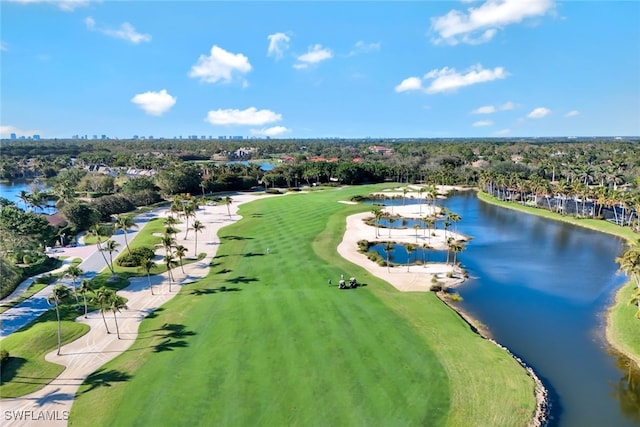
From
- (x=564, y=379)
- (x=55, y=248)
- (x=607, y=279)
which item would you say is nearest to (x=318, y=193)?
→ (x=55, y=248)

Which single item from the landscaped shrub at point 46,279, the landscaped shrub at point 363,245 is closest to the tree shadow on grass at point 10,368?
the landscaped shrub at point 46,279

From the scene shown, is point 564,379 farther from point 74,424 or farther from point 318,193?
point 318,193

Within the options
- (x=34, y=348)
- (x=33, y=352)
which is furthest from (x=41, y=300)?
(x=33, y=352)

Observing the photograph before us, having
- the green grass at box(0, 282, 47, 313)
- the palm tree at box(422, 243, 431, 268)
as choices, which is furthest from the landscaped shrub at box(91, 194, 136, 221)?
the palm tree at box(422, 243, 431, 268)

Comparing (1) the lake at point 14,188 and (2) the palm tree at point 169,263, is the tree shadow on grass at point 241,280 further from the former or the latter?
(1) the lake at point 14,188

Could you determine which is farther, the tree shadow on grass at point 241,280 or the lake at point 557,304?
the tree shadow on grass at point 241,280
